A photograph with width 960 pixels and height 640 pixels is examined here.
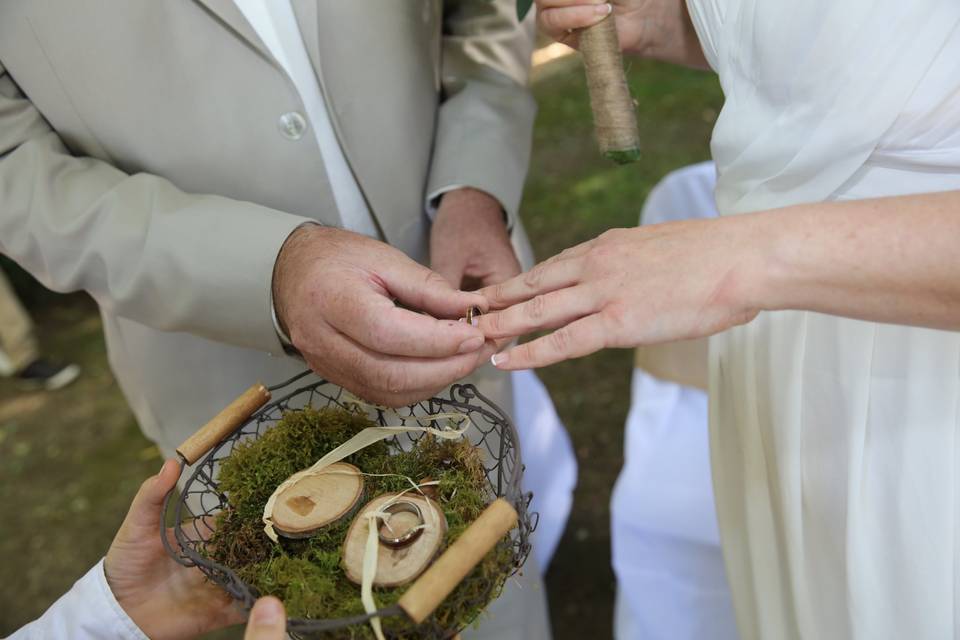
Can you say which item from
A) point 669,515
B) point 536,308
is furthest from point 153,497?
point 669,515

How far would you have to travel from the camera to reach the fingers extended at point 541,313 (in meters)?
1.02

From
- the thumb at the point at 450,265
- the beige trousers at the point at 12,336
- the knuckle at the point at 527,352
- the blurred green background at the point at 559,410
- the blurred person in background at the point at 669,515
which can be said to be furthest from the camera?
the beige trousers at the point at 12,336

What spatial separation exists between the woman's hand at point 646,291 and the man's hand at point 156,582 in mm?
529

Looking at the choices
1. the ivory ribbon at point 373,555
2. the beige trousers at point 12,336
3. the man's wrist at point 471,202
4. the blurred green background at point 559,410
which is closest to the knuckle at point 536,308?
the ivory ribbon at point 373,555

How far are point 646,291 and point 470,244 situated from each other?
57cm

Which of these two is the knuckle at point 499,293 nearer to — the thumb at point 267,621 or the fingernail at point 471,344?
the fingernail at point 471,344

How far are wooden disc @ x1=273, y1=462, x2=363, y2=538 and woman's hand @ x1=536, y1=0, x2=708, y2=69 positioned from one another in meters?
0.86

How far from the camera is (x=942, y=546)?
42.9 inches

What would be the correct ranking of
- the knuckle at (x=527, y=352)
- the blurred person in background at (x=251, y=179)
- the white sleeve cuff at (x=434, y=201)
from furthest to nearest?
the white sleeve cuff at (x=434, y=201), the blurred person in background at (x=251, y=179), the knuckle at (x=527, y=352)

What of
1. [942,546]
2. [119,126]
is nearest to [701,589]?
[942,546]

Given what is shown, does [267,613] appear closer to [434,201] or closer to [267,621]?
[267,621]

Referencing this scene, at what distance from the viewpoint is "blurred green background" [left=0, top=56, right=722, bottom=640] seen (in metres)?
2.81

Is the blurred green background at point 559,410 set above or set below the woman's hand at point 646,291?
below

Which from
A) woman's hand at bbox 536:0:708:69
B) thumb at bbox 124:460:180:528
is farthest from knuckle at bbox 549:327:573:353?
woman's hand at bbox 536:0:708:69
